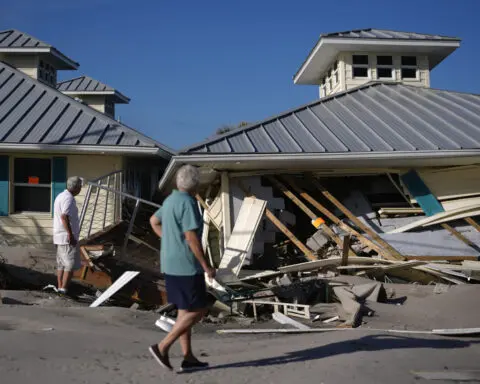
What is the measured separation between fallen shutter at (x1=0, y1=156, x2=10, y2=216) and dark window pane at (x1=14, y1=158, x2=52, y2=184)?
0.78 ft

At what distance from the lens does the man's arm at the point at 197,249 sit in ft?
15.9

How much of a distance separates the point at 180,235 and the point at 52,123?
30.4 ft

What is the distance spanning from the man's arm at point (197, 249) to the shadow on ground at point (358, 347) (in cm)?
84

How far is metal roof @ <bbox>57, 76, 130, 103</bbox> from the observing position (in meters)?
26.7

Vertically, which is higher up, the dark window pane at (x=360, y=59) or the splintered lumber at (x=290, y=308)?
the dark window pane at (x=360, y=59)

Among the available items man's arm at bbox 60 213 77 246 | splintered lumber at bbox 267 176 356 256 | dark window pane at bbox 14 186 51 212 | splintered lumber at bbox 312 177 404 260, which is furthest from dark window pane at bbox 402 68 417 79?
man's arm at bbox 60 213 77 246

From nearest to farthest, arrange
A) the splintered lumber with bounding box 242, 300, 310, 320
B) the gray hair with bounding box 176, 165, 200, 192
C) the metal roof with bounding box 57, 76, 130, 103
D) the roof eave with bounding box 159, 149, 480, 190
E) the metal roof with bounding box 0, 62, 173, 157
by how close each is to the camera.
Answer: the gray hair with bounding box 176, 165, 200, 192 < the splintered lumber with bounding box 242, 300, 310, 320 < the roof eave with bounding box 159, 149, 480, 190 < the metal roof with bounding box 0, 62, 173, 157 < the metal roof with bounding box 57, 76, 130, 103

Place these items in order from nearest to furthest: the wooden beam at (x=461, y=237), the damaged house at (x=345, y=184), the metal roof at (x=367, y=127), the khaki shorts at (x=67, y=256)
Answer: the khaki shorts at (x=67, y=256) → the damaged house at (x=345, y=184) → the metal roof at (x=367, y=127) → the wooden beam at (x=461, y=237)

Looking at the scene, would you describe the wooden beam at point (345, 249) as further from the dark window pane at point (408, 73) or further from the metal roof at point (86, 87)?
the metal roof at point (86, 87)

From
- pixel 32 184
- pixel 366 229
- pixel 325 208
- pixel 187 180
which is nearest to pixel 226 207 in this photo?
pixel 325 208

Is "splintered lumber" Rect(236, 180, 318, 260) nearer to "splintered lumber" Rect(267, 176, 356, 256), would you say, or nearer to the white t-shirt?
"splintered lumber" Rect(267, 176, 356, 256)

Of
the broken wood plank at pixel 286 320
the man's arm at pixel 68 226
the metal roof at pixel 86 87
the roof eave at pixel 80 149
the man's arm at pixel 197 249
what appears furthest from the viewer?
the metal roof at pixel 86 87

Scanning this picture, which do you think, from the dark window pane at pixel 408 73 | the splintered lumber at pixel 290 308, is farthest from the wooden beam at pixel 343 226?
the dark window pane at pixel 408 73

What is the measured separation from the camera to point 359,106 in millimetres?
13719
